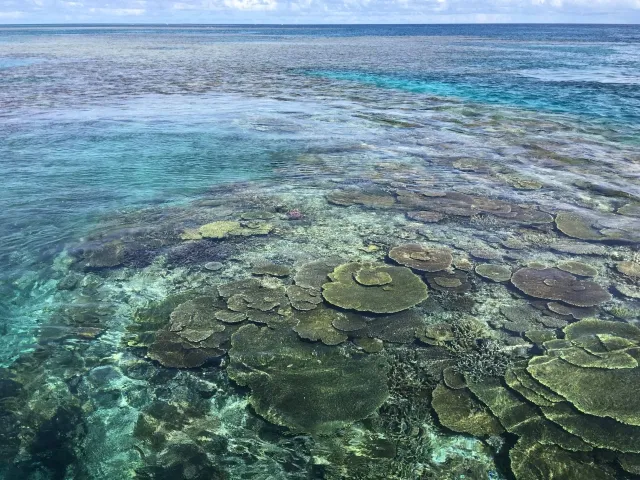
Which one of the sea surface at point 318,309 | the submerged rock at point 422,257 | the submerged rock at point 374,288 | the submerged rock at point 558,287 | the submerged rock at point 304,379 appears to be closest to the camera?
the sea surface at point 318,309

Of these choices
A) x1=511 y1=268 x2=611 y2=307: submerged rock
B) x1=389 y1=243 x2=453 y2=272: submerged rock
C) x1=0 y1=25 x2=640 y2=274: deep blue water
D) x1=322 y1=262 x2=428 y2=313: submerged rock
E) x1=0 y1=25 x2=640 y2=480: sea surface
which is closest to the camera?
x1=0 y1=25 x2=640 y2=480: sea surface

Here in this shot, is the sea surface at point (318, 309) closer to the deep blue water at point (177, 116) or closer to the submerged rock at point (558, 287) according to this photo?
the submerged rock at point (558, 287)

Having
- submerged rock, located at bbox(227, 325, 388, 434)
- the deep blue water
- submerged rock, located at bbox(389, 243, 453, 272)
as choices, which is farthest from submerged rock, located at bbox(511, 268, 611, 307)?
the deep blue water

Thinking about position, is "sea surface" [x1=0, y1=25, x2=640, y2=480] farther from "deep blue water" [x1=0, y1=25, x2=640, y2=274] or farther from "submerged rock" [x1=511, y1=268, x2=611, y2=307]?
"deep blue water" [x1=0, y1=25, x2=640, y2=274]

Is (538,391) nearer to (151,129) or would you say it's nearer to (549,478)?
(549,478)

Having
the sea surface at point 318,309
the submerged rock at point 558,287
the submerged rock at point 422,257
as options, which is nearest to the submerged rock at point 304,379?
the sea surface at point 318,309

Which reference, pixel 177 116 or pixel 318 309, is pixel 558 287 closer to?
pixel 318 309

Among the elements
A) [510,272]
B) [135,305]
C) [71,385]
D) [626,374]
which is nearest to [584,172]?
[510,272]

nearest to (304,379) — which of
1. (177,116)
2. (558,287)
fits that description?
(558,287)
